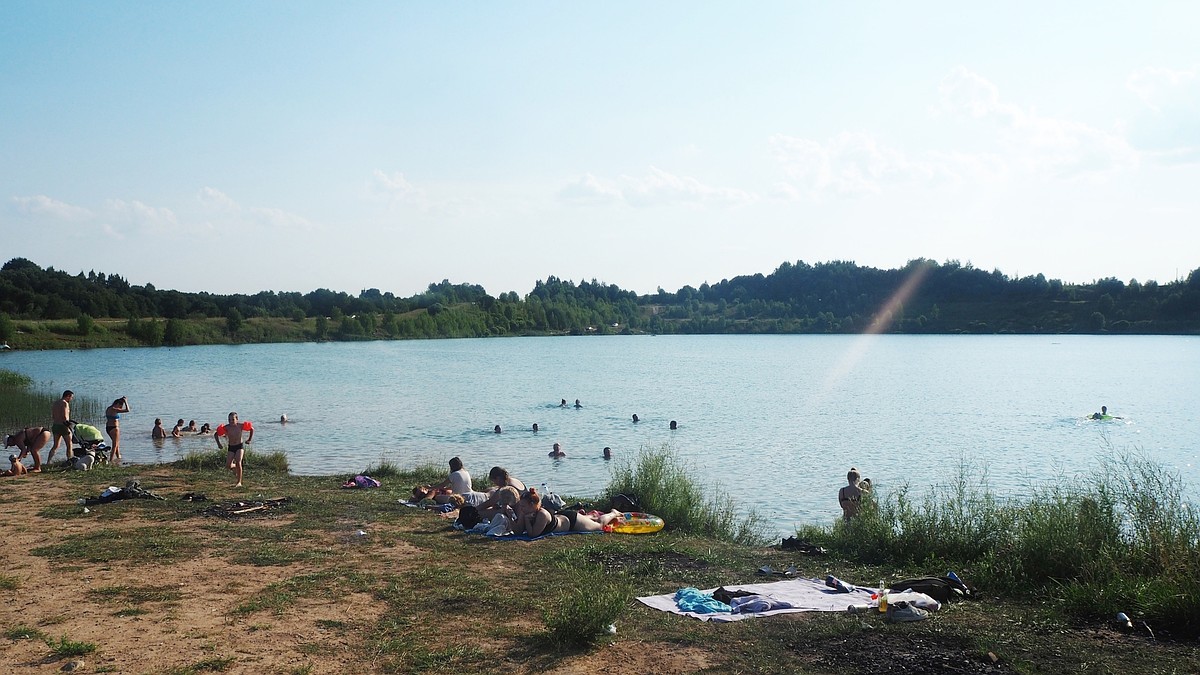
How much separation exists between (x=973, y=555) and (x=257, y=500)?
1105 centimetres

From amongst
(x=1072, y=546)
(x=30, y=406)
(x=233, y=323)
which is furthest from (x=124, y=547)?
(x=233, y=323)

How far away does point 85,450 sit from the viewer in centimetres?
1781

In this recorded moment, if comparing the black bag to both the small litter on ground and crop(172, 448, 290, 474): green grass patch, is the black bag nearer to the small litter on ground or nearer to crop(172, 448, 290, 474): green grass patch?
the small litter on ground

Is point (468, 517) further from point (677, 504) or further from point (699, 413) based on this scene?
point (699, 413)

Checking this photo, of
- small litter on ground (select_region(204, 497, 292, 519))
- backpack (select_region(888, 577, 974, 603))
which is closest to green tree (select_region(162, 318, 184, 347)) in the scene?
small litter on ground (select_region(204, 497, 292, 519))

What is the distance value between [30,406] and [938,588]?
115 ft

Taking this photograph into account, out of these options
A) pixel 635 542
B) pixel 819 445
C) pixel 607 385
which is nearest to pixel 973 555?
pixel 635 542

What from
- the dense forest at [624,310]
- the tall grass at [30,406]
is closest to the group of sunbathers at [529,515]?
the tall grass at [30,406]

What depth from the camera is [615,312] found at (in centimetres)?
19512

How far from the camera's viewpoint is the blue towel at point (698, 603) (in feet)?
26.3

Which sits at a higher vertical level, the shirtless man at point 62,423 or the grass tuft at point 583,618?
the shirtless man at point 62,423

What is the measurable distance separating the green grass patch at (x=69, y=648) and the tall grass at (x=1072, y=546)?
28.3ft

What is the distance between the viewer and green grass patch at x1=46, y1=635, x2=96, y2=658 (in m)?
6.53

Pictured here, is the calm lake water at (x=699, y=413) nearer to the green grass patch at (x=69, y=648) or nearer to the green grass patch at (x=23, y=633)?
the green grass patch at (x=69, y=648)
